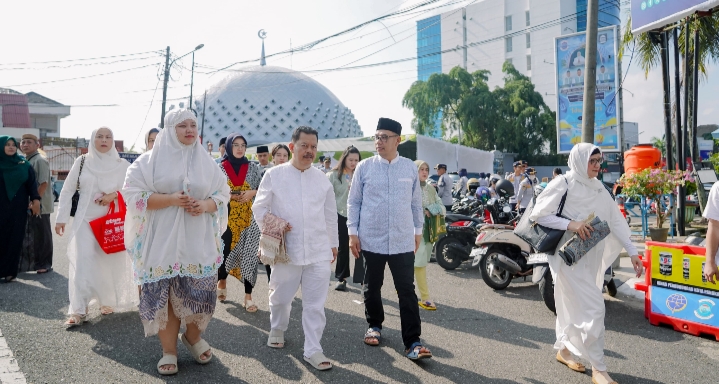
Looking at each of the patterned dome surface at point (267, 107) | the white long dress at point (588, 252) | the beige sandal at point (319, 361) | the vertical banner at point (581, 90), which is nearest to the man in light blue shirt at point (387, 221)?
the beige sandal at point (319, 361)

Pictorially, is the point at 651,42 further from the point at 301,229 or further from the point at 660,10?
the point at 301,229

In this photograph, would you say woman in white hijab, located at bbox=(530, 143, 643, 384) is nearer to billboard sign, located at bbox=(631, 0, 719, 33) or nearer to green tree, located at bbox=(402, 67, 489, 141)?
billboard sign, located at bbox=(631, 0, 719, 33)

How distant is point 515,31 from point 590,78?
5644cm

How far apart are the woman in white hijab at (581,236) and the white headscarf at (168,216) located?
229 centimetres

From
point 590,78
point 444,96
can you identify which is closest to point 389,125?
point 590,78

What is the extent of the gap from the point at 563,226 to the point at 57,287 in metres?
5.59

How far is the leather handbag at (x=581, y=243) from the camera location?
11.2ft

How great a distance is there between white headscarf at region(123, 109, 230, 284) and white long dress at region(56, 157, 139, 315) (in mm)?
1406

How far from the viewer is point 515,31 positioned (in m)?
60.2

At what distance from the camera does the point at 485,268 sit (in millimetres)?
6395

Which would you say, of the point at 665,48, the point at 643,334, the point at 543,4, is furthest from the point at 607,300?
the point at 543,4

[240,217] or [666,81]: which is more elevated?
[666,81]

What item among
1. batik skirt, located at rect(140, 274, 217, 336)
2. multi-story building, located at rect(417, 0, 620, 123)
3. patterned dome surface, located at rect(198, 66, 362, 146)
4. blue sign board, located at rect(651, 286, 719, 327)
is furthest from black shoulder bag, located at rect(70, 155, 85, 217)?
patterned dome surface, located at rect(198, 66, 362, 146)

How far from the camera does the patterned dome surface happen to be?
64.6 metres
